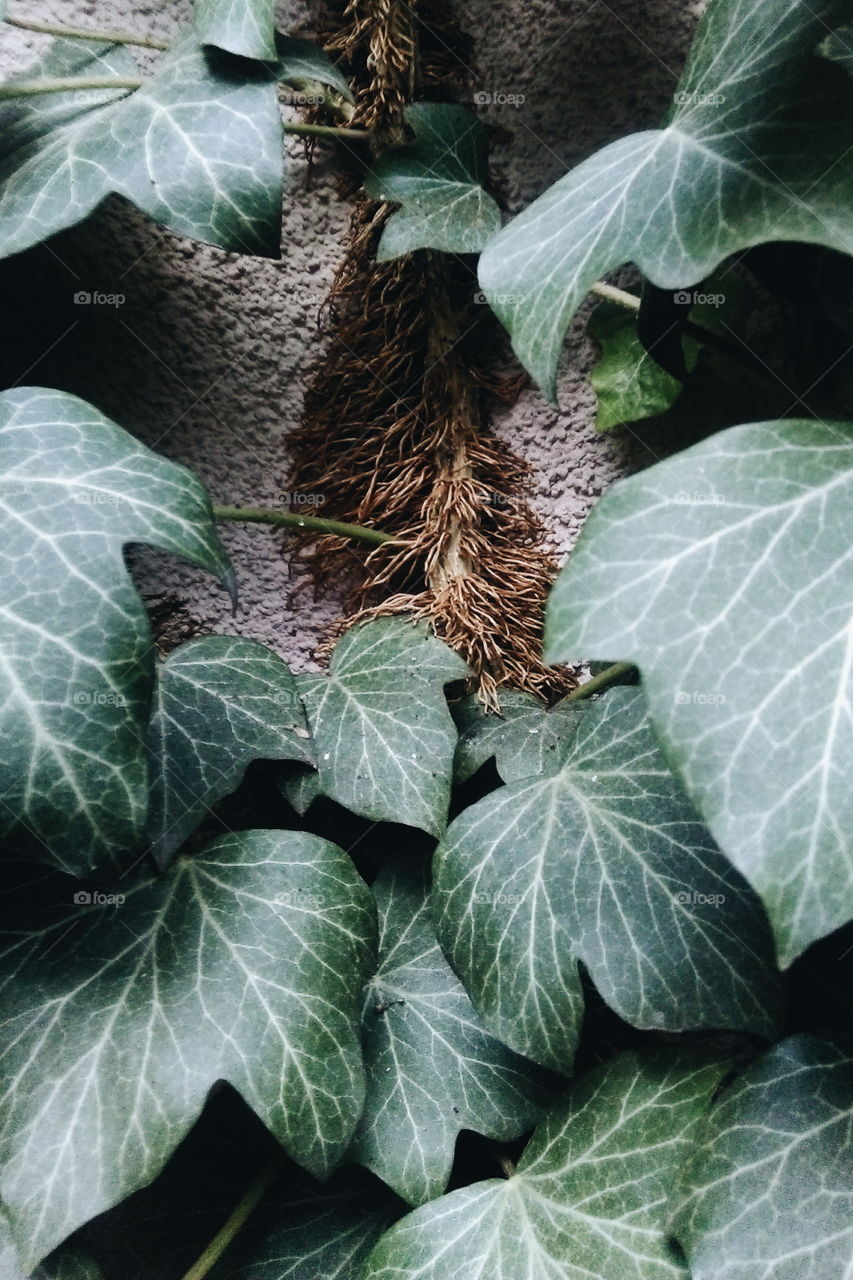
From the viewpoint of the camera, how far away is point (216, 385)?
0.97 meters

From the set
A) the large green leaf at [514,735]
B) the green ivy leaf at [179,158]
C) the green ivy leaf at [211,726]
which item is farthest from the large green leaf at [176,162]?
the large green leaf at [514,735]

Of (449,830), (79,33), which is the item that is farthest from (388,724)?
(79,33)

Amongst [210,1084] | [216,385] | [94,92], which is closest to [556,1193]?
[210,1084]

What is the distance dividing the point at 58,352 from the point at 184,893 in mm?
578

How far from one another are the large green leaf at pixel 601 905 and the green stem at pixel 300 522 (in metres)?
0.32

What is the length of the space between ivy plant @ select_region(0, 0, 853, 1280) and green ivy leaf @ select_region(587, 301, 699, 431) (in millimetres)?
72

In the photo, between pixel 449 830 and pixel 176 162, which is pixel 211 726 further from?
pixel 176 162

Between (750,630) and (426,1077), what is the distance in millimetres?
474

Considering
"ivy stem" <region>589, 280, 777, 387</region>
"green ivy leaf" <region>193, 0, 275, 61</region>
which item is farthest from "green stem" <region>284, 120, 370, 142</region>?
"ivy stem" <region>589, 280, 777, 387</region>

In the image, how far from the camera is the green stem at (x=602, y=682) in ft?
2.73

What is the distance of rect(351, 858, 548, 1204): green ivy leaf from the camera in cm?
69

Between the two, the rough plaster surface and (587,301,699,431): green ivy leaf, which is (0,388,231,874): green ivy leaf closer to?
the rough plaster surface

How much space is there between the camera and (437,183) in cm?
88

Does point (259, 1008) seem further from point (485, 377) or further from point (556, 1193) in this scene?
point (485, 377)
